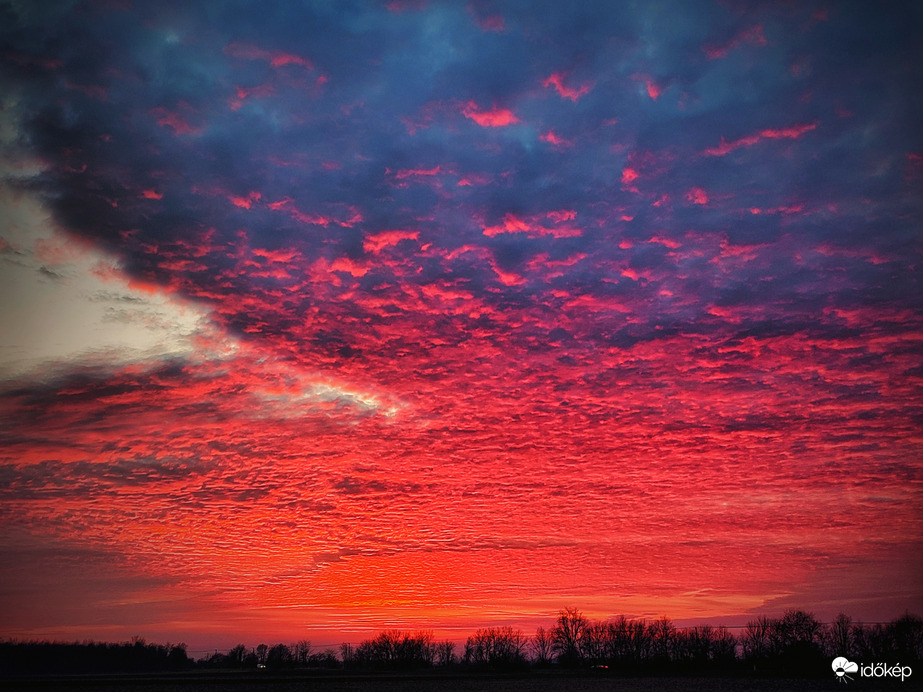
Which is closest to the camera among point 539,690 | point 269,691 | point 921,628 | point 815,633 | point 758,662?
point 269,691

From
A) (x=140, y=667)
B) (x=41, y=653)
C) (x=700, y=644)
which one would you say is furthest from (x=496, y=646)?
(x=41, y=653)

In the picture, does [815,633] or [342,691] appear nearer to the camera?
[342,691]

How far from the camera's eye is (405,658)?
18888cm

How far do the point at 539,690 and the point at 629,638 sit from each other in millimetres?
136582

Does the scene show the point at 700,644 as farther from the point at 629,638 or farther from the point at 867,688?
the point at 867,688
